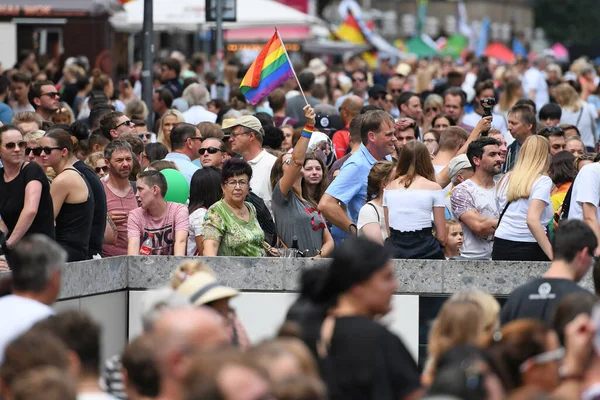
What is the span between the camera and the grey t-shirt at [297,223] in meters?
10.4

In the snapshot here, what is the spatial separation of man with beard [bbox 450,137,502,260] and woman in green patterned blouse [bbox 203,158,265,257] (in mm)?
1565

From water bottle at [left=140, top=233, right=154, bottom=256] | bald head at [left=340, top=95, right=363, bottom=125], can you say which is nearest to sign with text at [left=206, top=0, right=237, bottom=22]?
bald head at [left=340, top=95, right=363, bottom=125]

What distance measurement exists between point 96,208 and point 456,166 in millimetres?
3077

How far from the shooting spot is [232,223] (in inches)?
389

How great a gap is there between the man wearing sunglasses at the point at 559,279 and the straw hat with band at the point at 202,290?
59.6 inches

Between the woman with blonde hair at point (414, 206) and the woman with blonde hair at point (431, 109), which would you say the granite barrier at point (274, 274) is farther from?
the woman with blonde hair at point (431, 109)

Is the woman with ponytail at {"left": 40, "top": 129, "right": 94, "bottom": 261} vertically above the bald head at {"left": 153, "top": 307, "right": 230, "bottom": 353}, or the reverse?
the bald head at {"left": 153, "top": 307, "right": 230, "bottom": 353}

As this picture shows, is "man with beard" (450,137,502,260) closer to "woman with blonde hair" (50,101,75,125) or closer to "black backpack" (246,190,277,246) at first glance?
"black backpack" (246,190,277,246)

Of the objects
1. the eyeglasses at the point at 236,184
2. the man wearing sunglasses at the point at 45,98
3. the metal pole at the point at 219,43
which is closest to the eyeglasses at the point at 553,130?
the eyeglasses at the point at 236,184

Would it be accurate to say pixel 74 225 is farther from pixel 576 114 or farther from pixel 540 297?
pixel 576 114

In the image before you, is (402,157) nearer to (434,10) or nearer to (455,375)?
(455,375)

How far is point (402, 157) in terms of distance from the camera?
9805 millimetres

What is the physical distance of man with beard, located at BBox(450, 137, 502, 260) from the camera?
1030 cm

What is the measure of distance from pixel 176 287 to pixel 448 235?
406cm
